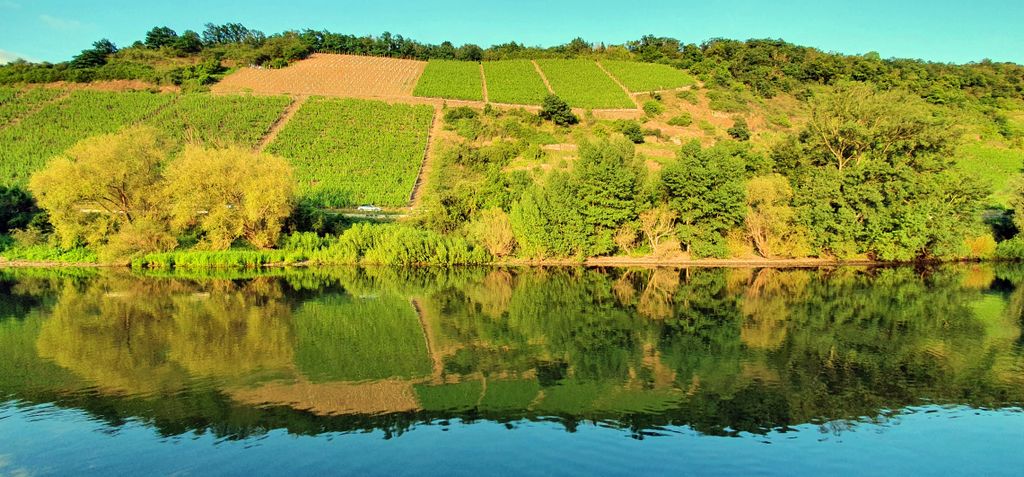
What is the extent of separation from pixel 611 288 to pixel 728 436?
61.3 feet

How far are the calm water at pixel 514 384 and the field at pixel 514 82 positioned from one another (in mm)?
64829

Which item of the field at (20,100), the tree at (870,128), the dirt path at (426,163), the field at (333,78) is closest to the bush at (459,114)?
the dirt path at (426,163)

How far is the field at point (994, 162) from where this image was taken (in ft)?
209

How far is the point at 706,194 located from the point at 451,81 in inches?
2707

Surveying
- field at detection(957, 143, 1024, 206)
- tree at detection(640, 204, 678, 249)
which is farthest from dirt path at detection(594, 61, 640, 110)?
tree at detection(640, 204, 678, 249)

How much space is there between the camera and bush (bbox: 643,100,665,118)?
8362cm

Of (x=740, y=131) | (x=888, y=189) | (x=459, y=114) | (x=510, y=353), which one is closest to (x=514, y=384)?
(x=510, y=353)

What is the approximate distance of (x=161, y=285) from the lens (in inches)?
1293

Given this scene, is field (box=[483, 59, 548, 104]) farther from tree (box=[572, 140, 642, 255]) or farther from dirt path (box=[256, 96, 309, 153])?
tree (box=[572, 140, 642, 255])

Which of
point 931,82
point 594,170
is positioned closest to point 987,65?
point 931,82

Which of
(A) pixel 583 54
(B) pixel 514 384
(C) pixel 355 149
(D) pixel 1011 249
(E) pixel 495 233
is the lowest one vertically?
(B) pixel 514 384

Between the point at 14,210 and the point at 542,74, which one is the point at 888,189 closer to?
the point at 14,210

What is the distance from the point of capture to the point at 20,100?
266 ft

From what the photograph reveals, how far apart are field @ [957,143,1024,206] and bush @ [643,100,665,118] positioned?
1373 inches
